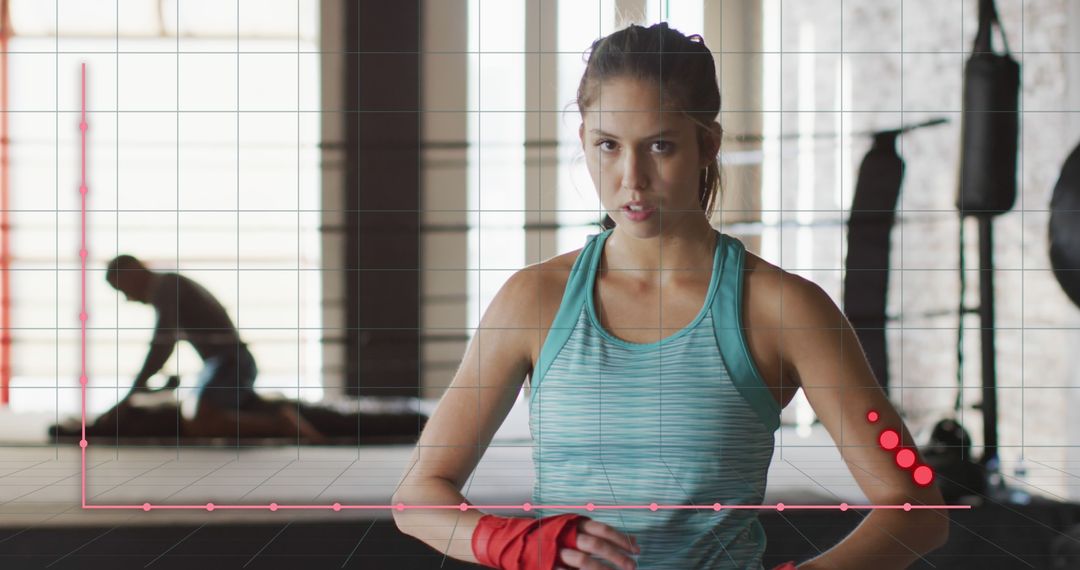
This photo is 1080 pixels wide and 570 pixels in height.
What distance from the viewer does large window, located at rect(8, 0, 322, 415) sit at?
1903mm

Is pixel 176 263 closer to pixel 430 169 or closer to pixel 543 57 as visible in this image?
pixel 430 169

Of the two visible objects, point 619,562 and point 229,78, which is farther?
point 229,78

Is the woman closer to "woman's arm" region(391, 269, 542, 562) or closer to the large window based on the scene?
"woman's arm" region(391, 269, 542, 562)

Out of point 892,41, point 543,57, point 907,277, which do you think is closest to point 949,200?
point 907,277

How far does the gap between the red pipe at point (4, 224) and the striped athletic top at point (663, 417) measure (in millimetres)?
1092

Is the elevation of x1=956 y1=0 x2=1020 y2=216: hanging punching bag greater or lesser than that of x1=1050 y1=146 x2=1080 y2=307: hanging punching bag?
greater

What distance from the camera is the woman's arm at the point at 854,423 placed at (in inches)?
72.8

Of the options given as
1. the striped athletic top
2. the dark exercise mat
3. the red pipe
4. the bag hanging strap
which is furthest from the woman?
the red pipe

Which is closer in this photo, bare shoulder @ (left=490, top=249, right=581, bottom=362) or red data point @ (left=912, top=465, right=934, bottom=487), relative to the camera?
bare shoulder @ (left=490, top=249, right=581, bottom=362)

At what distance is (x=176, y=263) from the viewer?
1930mm

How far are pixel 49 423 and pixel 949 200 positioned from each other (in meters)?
1.89

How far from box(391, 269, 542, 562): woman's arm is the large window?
27 centimetres

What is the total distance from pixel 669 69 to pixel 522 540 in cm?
93

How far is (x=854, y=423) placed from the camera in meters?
1.89
